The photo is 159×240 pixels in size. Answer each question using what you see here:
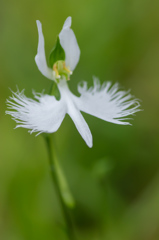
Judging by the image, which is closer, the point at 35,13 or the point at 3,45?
the point at 3,45

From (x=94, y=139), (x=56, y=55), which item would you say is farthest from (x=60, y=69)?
(x=94, y=139)

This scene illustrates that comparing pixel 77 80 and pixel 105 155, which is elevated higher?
pixel 77 80

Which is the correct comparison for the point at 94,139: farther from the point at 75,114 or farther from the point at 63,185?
the point at 75,114

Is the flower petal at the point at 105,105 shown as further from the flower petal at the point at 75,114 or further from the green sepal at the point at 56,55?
the green sepal at the point at 56,55

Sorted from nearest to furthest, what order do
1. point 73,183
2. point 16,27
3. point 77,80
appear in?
point 73,183, point 77,80, point 16,27

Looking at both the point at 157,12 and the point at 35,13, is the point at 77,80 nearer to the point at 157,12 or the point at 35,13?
the point at 35,13

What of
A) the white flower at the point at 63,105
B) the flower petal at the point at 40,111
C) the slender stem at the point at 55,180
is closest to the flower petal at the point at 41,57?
the white flower at the point at 63,105

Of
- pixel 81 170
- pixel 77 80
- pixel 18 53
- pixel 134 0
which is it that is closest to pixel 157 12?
pixel 134 0

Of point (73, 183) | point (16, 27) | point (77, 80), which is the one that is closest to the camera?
point (73, 183)
